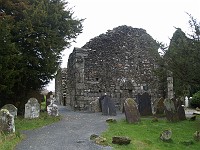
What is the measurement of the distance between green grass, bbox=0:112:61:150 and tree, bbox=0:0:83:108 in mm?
1830

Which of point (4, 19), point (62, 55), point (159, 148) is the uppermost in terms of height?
point (4, 19)

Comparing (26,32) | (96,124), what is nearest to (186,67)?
(96,124)

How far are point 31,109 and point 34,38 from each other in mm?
3506

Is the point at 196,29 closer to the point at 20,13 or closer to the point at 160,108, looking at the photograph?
the point at 160,108

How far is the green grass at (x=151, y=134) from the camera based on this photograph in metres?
8.95

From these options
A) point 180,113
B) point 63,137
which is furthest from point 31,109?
point 180,113

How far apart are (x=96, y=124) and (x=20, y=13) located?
22.5 feet

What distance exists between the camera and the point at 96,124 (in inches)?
502

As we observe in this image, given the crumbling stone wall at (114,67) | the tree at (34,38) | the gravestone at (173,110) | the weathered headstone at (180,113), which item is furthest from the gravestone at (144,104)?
the tree at (34,38)

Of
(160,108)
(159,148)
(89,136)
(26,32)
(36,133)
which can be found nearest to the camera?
(159,148)

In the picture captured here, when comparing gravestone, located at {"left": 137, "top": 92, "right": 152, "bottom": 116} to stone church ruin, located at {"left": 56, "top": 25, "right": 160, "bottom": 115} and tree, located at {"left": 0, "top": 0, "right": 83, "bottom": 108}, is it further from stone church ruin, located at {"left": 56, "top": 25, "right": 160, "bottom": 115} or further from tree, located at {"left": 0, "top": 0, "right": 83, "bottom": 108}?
tree, located at {"left": 0, "top": 0, "right": 83, "bottom": 108}

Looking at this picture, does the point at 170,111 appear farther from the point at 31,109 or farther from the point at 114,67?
the point at 114,67

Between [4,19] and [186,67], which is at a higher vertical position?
[4,19]

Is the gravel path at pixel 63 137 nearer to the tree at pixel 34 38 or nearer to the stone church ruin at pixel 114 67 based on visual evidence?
the tree at pixel 34 38
